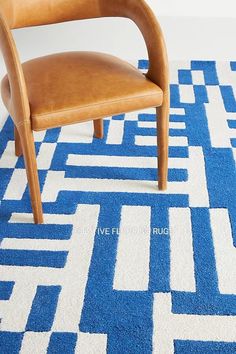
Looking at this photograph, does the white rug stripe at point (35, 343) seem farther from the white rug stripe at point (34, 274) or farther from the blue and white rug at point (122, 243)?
the white rug stripe at point (34, 274)

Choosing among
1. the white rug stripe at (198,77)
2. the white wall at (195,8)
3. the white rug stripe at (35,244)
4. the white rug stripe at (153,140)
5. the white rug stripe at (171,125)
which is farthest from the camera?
the white wall at (195,8)

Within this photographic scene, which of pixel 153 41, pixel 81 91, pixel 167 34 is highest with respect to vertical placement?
pixel 153 41

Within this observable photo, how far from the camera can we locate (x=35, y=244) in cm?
150

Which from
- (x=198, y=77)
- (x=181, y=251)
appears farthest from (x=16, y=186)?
(x=198, y=77)

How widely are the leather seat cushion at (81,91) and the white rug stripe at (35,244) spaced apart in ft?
1.14

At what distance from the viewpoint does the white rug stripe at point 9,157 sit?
72.2 inches

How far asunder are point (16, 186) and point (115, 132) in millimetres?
498

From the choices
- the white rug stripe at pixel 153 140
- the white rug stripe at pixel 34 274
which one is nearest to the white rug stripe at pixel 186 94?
the white rug stripe at pixel 153 140

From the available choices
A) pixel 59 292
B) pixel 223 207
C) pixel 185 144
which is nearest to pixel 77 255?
pixel 59 292

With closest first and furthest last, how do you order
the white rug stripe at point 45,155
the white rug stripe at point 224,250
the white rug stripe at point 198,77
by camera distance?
the white rug stripe at point 224,250 < the white rug stripe at point 45,155 < the white rug stripe at point 198,77

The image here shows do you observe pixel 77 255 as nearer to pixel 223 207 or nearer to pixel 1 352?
pixel 1 352

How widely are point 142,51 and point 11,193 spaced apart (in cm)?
128

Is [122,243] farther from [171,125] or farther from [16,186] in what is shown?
[171,125]

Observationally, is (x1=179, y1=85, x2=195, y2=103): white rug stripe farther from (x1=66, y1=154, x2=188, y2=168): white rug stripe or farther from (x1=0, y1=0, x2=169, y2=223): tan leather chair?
(x1=0, y1=0, x2=169, y2=223): tan leather chair
